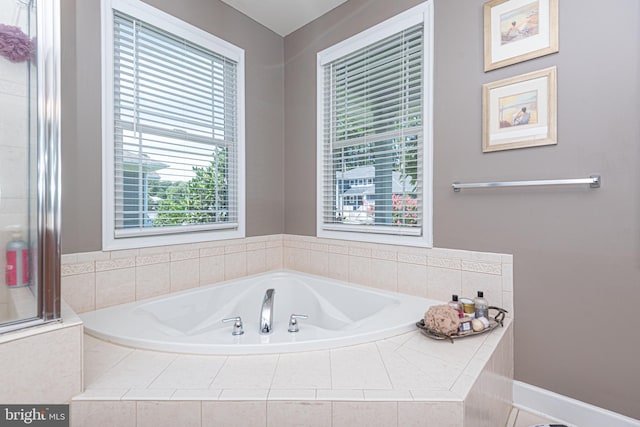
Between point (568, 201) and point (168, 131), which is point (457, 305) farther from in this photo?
point (168, 131)

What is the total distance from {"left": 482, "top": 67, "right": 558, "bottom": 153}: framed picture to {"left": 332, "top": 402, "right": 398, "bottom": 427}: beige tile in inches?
56.0

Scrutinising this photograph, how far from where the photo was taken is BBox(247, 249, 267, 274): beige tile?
100 inches

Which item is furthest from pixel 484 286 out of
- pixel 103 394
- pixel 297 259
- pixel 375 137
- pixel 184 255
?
pixel 184 255

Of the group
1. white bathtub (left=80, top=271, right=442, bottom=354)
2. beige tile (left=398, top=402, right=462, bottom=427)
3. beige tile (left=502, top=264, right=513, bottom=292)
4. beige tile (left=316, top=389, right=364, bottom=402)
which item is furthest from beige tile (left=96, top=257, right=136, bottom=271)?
beige tile (left=502, top=264, right=513, bottom=292)

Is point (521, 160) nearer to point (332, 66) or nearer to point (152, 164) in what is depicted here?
point (332, 66)

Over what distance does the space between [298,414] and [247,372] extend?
270 millimetres

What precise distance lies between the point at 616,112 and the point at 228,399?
199cm

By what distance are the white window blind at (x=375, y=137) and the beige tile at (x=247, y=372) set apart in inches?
49.6

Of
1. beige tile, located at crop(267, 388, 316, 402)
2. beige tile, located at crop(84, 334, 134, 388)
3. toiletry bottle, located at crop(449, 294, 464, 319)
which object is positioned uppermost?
toiletry bottle, located at crop(449, 294, 464, 319)

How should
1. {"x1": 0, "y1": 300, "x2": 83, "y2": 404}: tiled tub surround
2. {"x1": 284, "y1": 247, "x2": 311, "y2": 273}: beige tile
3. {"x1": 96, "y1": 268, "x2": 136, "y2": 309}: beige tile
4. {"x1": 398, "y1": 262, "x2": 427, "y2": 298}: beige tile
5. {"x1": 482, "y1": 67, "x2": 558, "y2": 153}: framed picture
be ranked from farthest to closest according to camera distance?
{"x1": 284, "y1": 247, "x2": 311, "y2": 273}: beige tile, {"x1": 398, "y1": 262, "x2": 427, "y2": 298}: beige tile, {"x1": 96, "y1": 268, "x2": 136, "y2": 309}: beige tile, {"x1": 482, "y1": 67, "x2": 558, "y2": 153}: framed picture, {"x1": 0, "y1": 300, "x2": 83, "y2": 404}: tiled tub surround

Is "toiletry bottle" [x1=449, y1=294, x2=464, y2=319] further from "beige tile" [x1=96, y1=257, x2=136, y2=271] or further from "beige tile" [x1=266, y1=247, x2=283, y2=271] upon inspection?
"beige tile" [x1=96, y1=257, x2=136, y2=271]

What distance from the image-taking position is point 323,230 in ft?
Result: 8.38

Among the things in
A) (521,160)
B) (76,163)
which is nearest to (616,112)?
(521,160)

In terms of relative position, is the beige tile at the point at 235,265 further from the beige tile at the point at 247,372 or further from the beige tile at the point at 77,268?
the beige tile at the point at 247,372
